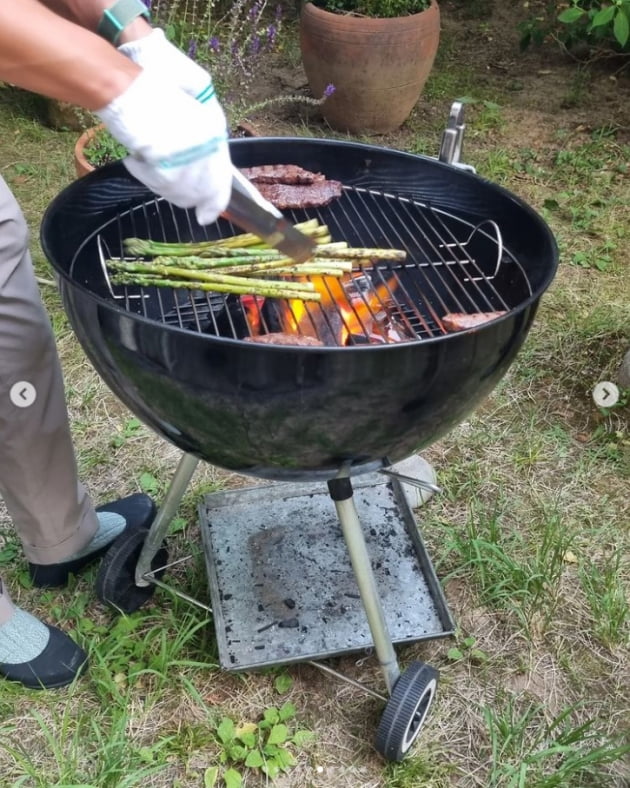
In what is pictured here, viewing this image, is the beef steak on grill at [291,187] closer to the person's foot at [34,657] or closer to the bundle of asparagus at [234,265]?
the bundle of asparagus at [234,265]

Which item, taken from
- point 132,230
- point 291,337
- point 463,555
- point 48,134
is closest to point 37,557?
point 132,230

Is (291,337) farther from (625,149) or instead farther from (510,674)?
(625,149)

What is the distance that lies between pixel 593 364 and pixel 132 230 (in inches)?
80.1

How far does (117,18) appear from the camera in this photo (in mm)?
1472

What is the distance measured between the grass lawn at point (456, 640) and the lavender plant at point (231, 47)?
4.97ft

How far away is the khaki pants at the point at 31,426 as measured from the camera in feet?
5.97

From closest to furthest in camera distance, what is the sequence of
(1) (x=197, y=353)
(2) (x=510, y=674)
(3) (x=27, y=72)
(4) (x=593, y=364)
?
(3) (x=27, y=72)
(1) (x=197, y=353)
(2) (x=510, y=674)
(4) (x=593, y=364)

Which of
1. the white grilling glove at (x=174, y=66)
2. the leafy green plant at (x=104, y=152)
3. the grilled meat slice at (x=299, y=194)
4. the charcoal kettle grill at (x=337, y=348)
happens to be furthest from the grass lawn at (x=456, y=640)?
the white grilling glove at (x=174, y=66)

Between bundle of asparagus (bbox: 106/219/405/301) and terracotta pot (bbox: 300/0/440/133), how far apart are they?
3.32 meters

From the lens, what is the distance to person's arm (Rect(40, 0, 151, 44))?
1.48 metres

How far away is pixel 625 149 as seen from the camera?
4840 millimetres

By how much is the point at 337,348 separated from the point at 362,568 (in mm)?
686

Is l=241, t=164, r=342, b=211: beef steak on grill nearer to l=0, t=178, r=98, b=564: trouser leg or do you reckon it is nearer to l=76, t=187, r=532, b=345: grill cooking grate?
l=76, t=187, r=532, b=345: grill cooking grate

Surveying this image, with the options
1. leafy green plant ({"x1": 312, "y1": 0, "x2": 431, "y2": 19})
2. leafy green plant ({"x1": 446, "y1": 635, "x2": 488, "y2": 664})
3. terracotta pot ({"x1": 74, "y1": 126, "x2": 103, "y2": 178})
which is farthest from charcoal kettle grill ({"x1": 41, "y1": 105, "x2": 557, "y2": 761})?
leafy green plant ({"x1": 312, "y1": 0, "x2": 431, "y2": 19})
